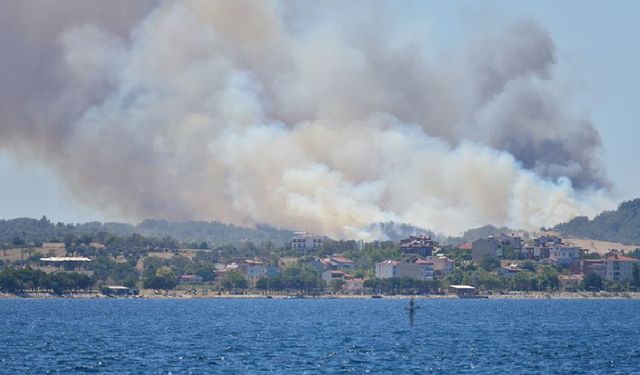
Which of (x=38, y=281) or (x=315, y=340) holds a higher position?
(x=38, y=281)

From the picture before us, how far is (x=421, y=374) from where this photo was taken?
8112 centimetres

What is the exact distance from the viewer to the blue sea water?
85500 mm

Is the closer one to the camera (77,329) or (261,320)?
(77,329)

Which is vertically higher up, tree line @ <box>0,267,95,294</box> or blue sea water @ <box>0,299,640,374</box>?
tree line @ <box>0,267,95,294</box>

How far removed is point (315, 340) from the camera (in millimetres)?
107500

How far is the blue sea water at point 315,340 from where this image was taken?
85500mm

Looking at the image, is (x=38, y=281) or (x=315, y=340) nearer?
(x=315, y=340)

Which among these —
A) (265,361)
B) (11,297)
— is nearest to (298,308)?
(11,297)

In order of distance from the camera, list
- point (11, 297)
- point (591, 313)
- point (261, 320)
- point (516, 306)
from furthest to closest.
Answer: point (11, 297) < point (516, 306) < point (591, 313) < point (261, 320)

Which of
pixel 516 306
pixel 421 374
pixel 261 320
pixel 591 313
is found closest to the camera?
pixel 421 374

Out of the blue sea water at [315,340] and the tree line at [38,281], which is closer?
the blue sea water at [315,340]

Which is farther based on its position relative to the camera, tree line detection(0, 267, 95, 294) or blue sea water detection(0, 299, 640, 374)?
tree line detection(0, 267, 95, 294)

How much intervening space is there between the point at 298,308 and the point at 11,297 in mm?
47264

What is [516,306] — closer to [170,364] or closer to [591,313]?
[591,313]
